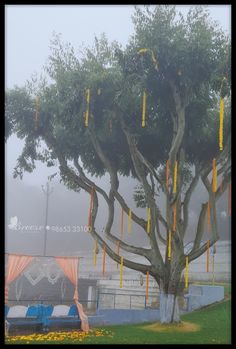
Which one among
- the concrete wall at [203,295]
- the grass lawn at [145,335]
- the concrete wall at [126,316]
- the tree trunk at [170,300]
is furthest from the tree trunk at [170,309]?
the concrete wall at [203,295]

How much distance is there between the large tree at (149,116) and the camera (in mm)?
14398

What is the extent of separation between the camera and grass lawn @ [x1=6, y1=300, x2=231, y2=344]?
1287cm

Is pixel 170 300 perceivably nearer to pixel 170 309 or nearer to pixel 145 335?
pixel 170 309

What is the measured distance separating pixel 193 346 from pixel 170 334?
1.84m

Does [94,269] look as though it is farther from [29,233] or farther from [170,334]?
[170,334]

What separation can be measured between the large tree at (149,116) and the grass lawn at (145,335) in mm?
908

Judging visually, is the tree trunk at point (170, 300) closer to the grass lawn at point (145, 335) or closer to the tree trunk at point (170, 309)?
the tree trunk at point (170, 309)

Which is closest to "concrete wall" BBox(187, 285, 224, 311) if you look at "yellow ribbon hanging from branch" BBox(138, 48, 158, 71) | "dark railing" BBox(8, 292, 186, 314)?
"dark railing" BBox(8, 292, 186, 314)

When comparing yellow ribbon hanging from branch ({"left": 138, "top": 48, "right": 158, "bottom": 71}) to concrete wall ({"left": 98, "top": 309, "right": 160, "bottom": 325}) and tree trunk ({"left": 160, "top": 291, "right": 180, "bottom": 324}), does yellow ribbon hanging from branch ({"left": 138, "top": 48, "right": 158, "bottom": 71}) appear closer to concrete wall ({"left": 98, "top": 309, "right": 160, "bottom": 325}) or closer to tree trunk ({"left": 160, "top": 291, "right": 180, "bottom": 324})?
tree trunk ({"left": 160, "top": 291, "right": 180, "bottom": 324})

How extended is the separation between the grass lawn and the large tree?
908mm

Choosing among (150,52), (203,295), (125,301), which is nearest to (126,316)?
(203,295)

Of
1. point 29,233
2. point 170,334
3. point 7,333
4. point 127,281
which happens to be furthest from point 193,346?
point 29,233

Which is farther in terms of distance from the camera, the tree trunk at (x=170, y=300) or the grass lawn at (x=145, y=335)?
the tree trunk at (x=170, y=300)

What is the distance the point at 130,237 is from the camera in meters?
25.6
